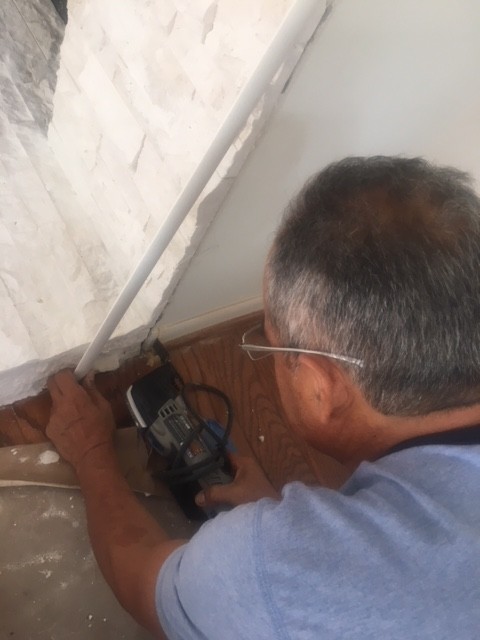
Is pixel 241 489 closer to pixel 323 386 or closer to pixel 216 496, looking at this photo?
pixel 216 496

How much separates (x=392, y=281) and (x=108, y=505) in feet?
1.95

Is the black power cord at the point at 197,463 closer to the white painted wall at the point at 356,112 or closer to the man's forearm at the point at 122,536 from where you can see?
the man's forearm at the point at 122,536

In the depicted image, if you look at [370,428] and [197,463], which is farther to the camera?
[197,463]

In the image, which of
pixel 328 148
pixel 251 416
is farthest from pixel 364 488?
pixel 251 416

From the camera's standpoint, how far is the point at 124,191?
1.04 meters

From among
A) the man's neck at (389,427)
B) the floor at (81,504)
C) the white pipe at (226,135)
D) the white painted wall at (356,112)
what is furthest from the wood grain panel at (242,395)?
the man's neck at (389,427)

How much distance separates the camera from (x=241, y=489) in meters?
1.08

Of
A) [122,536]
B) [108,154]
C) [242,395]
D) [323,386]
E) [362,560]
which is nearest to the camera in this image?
[362,560]

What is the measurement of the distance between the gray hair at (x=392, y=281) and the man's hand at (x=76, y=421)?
53 centimetres

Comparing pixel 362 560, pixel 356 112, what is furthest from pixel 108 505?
pixel 356 112

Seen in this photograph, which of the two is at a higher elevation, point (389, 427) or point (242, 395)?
point (389, 427)

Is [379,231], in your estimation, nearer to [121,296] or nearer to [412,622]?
[412,622]

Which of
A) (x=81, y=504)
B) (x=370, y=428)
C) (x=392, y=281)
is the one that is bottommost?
(x=81, y=504)

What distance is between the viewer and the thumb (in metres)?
1.06
